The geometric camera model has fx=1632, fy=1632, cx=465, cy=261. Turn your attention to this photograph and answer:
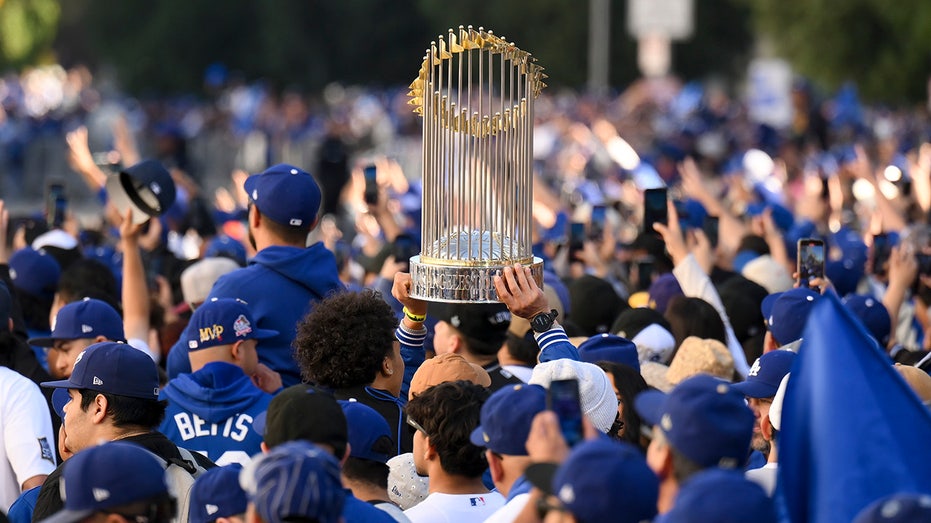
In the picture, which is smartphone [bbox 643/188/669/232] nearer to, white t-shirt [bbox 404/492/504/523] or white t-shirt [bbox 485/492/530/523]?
white t-shirt [bbox 404/492/504/523]

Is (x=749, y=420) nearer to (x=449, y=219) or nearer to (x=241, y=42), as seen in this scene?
(x=449, y=219)

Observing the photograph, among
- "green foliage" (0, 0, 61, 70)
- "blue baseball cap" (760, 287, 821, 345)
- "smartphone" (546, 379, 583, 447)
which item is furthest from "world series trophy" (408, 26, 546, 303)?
"green foliage" (0, 0, 61, 70)

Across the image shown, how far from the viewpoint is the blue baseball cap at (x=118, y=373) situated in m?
5.99

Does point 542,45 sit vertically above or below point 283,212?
above

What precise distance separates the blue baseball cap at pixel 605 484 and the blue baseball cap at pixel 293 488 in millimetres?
598

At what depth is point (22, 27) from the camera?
223ft

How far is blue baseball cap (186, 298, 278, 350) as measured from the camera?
6973mm

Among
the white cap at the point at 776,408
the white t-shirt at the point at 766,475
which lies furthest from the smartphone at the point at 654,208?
the white t-shirt at the point at 766,475

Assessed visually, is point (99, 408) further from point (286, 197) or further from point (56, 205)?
point (56, 205)

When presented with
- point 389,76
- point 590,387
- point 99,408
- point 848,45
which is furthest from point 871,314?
point 389,76

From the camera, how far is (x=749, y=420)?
4.74 meters

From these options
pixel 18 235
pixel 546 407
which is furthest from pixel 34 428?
pixel 18 235

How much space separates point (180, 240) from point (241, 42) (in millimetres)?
46163

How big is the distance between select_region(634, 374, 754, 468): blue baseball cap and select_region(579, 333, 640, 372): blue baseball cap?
2.43 m
